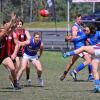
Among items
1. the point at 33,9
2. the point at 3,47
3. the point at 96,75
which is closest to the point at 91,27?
the point at 96,75

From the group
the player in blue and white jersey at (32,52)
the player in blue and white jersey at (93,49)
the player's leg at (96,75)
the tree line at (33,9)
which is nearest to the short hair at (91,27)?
the player in blue and white jersey at (93,49)

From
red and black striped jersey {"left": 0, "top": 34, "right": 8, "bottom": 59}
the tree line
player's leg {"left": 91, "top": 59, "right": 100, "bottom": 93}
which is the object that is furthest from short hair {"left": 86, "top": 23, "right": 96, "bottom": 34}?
the tree line

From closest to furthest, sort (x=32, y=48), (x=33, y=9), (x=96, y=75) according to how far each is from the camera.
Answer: (x=96, y=75) → (x=32, y=48) → (x=33, y=9)

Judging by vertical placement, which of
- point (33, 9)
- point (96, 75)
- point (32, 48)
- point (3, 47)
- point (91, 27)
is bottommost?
point (96, 75)

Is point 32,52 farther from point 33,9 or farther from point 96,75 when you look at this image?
point 33,9

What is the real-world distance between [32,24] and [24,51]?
3133cm

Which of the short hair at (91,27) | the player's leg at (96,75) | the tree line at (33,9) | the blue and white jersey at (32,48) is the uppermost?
the tree line at (33,9)

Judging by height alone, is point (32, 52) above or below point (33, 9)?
below

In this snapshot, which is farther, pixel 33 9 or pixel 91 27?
pixel 33 9

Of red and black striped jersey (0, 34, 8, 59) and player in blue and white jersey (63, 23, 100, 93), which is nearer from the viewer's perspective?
player in blue and white jersey (63, 23, 100, 93)

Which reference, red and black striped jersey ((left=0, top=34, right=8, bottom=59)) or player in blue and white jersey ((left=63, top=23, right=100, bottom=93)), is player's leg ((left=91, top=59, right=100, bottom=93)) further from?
red and black striped jersey ((left=0, top=34, right=8, bottom=59))

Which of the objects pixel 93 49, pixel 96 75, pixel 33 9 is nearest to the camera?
pixel 93 49

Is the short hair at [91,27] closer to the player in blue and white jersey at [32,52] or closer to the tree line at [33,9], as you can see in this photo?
the player in blue and white jersey at [32,52]

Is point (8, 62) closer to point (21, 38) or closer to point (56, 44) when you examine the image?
point (21, 38)
